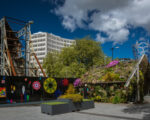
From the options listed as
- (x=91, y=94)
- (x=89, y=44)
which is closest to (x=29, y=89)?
(x=91, y=94)

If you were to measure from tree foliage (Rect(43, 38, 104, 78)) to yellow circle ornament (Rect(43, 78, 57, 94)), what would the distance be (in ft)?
39.9

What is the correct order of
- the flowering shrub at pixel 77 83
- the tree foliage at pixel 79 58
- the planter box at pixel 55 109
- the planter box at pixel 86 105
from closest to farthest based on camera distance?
1. the planter box at pixel 55 109
2. the planter box at pixel 86 105
3. the flowering shrub at pixel 77 83
4. the tree foliage at pixel 79 58

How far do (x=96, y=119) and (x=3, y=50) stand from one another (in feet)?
81.5

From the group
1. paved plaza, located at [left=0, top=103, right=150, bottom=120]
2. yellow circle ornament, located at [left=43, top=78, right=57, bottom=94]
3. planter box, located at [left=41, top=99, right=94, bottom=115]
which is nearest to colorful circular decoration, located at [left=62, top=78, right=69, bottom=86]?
yellow circle ornament, located at [left=43, top=78, right=57, bottom=94]

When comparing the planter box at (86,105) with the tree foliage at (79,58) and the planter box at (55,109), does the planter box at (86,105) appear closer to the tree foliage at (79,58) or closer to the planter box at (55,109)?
the planter box at (55,109)

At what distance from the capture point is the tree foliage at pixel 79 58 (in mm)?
34438

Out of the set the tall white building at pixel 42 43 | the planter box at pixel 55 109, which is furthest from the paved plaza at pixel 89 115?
the tall white building at pixel 42 43

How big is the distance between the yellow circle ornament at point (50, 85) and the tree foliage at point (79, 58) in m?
12.2

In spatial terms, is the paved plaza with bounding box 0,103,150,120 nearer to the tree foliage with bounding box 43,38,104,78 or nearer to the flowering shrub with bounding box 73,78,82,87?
the flowering shrub with bounding box 73,78,82,87

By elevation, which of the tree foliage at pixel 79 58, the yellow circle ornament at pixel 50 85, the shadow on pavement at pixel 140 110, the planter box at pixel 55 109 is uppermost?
the tree foliage at pixel 79 58

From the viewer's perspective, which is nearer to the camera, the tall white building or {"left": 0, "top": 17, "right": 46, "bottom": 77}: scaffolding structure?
{"left": 0, "top": 17, "right": 46, "bottom": 77}: scaffolding structure

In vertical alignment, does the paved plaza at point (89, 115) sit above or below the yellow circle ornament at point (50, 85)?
below

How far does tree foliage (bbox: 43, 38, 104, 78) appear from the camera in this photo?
3444 centimetres

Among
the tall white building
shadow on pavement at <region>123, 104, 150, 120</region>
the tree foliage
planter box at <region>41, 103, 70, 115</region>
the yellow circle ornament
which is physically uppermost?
the tall white building
